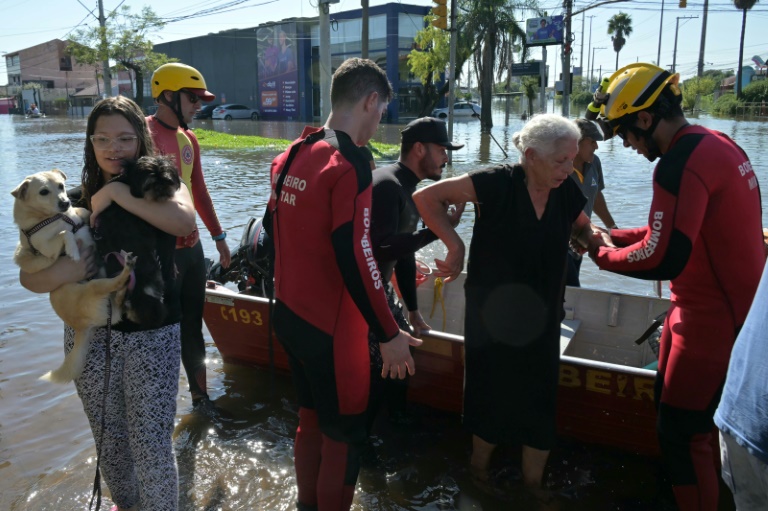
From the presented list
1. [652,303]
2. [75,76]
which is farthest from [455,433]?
[75,76]

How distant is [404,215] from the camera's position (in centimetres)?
362

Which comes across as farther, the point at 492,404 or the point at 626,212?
the point at 626,212

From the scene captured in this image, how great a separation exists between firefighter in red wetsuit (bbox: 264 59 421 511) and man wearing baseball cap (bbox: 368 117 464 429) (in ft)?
2.37

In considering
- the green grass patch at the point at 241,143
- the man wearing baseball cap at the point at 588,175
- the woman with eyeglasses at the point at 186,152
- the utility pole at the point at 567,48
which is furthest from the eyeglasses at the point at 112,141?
the utility pole at the point at 567,48

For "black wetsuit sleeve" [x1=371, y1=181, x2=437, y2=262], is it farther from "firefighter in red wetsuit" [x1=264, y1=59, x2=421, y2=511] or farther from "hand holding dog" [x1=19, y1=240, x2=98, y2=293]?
"hand holding dog" [x1=19, y1=240, x2=98, y2=293]

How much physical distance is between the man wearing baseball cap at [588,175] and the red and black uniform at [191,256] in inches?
115

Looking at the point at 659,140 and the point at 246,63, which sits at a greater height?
the point at 246,63

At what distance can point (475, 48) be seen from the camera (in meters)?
35.4

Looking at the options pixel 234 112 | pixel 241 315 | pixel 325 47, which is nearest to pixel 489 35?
pixel 234 112

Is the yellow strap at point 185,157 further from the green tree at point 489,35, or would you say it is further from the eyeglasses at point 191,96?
the green tree at point 489,35

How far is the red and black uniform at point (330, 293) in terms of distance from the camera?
244 cm

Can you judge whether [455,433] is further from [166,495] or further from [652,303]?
[166,495]

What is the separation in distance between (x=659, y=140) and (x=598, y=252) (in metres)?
0.63

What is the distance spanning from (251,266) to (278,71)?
1898 inches
